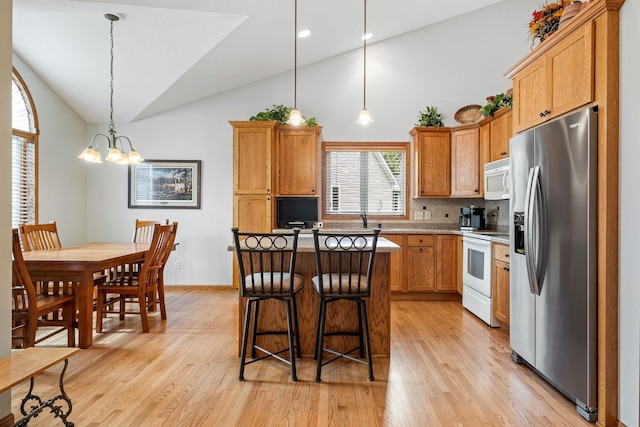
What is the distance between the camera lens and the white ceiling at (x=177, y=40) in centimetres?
373

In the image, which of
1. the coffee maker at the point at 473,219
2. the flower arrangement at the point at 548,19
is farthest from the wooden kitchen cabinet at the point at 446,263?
the flower arrangement at the point at 548,19

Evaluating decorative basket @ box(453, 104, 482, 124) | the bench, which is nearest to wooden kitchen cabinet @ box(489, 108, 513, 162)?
decorative basket @ box(453, 104, 482, 124)

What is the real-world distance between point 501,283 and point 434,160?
2179 millimetres

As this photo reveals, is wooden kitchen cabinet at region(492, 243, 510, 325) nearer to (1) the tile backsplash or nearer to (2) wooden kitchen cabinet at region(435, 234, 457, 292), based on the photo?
(2) wooden kitchen cabinet at region(435, 234, 457, 292)

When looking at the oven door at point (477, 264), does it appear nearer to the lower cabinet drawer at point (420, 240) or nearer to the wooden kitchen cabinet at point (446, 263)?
the wooden kitchen cabinet at point (446, 263)

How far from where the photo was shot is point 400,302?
4980 mm

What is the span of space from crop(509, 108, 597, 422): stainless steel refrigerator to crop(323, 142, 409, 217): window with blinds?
9.61 feet

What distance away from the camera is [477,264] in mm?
4258

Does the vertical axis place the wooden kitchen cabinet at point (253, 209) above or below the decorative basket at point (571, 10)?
below

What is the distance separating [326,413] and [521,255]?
1802mm

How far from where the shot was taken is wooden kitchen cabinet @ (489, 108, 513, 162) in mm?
4199

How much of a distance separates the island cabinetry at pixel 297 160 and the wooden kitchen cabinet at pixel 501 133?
7.46 feet

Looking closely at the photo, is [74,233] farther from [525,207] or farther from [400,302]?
[525,207]

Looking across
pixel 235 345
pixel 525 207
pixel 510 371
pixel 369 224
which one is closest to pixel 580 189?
pixel 525 207
